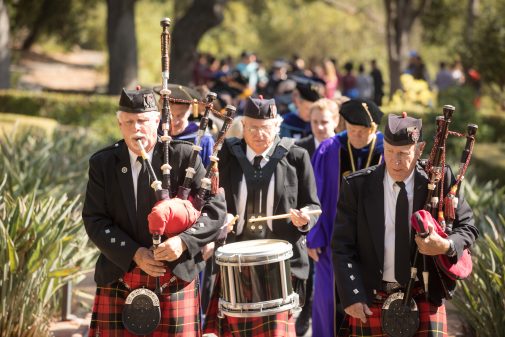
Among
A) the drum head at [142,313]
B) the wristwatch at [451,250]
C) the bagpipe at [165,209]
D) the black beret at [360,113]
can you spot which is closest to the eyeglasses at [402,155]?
the wristwatch at [451,250]

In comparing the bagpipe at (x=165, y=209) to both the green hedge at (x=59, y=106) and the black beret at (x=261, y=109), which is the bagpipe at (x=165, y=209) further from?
the green hedge at (x=59, y=106)

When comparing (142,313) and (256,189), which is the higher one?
(256,189)

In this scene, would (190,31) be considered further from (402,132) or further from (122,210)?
(402,132)

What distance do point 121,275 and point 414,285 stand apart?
159 centimetres

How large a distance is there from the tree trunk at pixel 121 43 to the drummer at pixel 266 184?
62.3 feet

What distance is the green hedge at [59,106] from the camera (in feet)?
75.8

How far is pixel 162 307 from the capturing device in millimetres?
5281

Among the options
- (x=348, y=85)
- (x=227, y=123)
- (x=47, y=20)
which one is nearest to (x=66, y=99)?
(x=348, y=85)

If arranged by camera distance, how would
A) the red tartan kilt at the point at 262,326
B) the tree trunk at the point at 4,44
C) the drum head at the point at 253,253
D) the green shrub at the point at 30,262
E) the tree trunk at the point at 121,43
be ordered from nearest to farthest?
the drum head at the point at 253,253, the red tartan kilt at the point at 262,326, the green shrub at the point at 30,262, the tree trunk at the point at 4,44, the tree trunk at the point at 121,43

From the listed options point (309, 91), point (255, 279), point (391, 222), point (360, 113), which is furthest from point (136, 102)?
point (309, 91)

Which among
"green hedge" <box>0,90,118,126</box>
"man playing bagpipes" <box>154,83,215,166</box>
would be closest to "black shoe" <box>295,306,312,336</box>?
"man playing bagpipes" <box>154,83,215,166</box>

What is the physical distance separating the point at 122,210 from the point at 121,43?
20.3m

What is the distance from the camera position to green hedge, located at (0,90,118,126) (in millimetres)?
23094

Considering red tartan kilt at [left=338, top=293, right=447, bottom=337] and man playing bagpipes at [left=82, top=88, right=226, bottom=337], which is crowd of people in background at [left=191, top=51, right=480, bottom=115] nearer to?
man playing bagpipes at [left=82, top=88, right=226, bottom=337]
